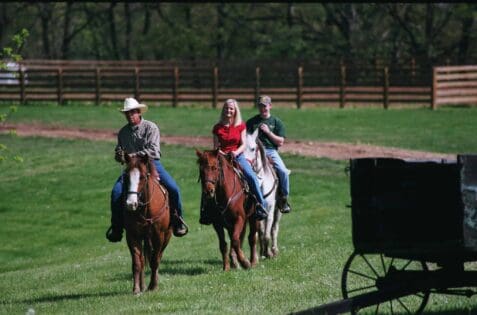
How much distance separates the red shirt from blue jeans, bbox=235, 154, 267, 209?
0.22 m

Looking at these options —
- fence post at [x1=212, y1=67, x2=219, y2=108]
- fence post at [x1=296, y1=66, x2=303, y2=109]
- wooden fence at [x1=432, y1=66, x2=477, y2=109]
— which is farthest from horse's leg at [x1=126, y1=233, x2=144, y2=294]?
fence post at [x1=212, y1=67, x2=219, y2=108]

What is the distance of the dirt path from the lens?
1335 inches

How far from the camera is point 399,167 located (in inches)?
439

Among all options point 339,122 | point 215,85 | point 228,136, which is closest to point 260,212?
point 228,136

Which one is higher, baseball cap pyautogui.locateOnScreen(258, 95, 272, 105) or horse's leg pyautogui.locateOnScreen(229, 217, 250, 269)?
baseball cap pyautogui.locateOnScreen(258, 95, 272, 105)

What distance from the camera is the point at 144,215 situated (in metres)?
15.6

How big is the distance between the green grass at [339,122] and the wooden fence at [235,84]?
1.54 m

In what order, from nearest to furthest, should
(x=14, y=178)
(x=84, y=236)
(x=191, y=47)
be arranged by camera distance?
(x=84, y=236) → (x=14, y=178) → (x=191, y=47)

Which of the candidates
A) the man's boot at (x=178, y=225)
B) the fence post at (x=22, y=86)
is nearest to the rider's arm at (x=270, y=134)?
the man's boot at (x=178, y=225)

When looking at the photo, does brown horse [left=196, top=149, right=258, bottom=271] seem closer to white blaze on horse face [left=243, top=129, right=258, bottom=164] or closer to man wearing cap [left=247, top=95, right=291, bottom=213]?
white blaze on horse face [left=243, top=129, right=258, bottom=164]

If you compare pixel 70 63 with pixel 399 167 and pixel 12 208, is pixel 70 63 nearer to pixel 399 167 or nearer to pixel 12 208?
pixel 12 208

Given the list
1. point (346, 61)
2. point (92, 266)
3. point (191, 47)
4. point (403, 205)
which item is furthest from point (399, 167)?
point (191, 47)

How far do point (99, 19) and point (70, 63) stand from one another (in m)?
18.5

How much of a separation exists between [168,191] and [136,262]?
3.83 feet
